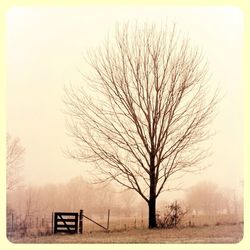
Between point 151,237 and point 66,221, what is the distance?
75cm

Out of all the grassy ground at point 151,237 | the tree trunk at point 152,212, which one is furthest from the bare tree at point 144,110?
the grassy ground at point 151,237

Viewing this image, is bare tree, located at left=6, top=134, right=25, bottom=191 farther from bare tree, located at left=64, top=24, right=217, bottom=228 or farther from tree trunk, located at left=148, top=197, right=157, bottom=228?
tree trunk, located at left=148, top=197, right=157, bottom=228

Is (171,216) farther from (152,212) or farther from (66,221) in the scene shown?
(66,221)

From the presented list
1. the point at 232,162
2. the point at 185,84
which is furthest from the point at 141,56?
the point at 232,162

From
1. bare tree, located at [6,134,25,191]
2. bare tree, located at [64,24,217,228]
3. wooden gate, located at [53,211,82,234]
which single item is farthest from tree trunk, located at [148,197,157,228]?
bare tree, located at [6,134,25,191]

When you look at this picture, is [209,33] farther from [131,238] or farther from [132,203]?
[131,238]

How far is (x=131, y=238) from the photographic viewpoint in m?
4.02

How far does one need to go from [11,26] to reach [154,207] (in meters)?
2.03

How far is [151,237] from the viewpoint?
159 inches

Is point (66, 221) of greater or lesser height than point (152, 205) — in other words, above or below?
below

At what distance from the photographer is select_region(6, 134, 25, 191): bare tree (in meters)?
3.98

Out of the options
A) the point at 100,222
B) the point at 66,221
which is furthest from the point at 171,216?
the point at 66,221

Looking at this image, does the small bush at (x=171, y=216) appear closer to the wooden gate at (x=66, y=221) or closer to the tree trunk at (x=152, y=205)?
the tree trunk at (x=152, y=205)

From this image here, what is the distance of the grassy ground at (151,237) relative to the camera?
4.00 m
